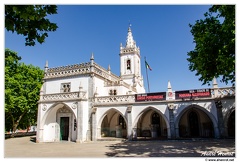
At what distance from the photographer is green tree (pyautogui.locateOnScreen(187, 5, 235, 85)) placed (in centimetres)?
1148

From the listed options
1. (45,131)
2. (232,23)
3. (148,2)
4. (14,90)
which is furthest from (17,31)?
(14,90)

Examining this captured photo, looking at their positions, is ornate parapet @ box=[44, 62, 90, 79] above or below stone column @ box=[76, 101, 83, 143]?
above

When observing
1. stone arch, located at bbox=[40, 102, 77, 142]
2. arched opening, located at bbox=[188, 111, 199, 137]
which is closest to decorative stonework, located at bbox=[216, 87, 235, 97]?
arched opening, located at bbox=[188, 111, 199, 137]

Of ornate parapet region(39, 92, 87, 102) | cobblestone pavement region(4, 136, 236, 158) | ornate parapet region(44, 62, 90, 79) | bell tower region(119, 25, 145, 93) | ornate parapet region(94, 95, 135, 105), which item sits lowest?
cobblestone pavement region(4, 136, 236, 158)

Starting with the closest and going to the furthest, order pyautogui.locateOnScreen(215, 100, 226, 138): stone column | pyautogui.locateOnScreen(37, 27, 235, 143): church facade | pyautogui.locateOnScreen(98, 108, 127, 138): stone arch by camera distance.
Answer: pyautogui.locateOnScreen(215, 100, 226, 138): stone column → pyautogui.locateOnScreen(37, 27, 235, 143): church facade → pyautogui.locateOnScreen(98, 108, 127, 138): stone arch

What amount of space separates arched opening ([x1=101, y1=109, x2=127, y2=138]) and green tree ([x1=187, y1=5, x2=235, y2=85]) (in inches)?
517

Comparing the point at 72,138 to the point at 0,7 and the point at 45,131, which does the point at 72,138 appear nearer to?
the point at 45,131

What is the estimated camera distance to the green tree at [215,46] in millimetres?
11484

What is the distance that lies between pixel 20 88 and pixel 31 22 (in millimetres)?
24421

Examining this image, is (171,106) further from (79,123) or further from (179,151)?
(79,123)

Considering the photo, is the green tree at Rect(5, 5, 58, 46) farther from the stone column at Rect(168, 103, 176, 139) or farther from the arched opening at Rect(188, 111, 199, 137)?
the arched opening at Rect(188, 111, 199, 137)

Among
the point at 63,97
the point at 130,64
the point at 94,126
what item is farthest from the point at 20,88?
the point at 130,64

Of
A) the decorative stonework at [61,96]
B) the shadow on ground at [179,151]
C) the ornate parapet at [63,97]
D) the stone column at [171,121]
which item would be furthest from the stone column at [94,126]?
the stone column at [171,121]

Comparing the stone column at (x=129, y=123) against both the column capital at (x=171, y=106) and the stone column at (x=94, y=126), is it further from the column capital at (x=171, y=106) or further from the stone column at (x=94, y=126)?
the column capital at (x=171, y=106)
